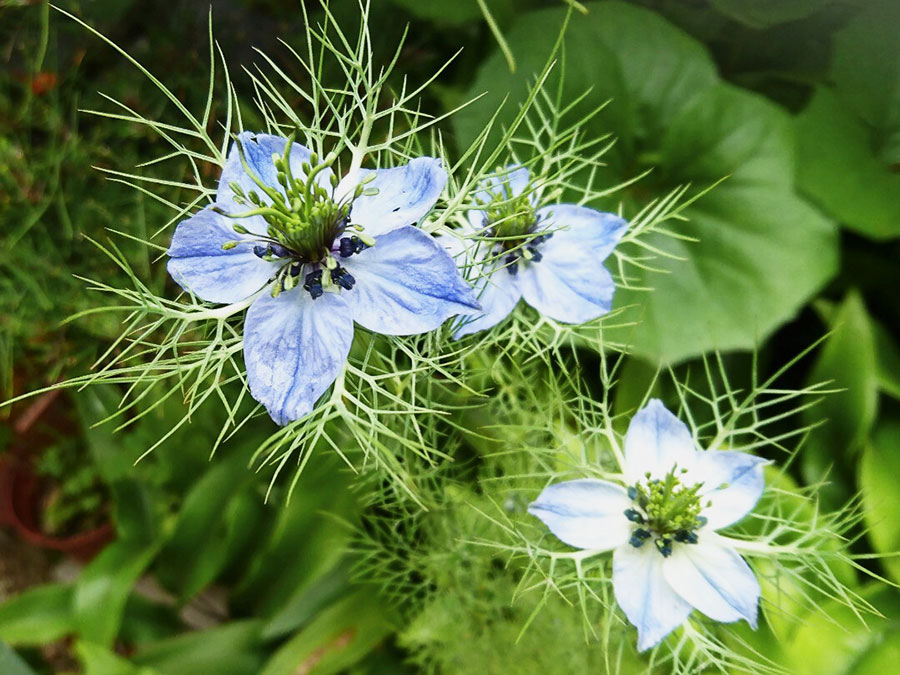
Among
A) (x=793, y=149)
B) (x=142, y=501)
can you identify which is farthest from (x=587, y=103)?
(x=142, y=501)

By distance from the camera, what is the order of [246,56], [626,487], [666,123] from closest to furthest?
[626,487]
[666,123]
[246,56]

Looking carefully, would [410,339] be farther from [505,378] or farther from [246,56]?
[246,56]

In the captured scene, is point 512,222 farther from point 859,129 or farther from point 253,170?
point 859,129

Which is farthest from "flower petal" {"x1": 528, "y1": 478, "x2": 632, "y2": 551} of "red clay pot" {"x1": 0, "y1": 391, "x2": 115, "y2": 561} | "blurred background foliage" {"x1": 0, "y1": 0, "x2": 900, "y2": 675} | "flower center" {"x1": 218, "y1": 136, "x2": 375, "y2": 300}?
"red clay pot" {"x1": 0, "y1": 391, "x2": 115, "y2": 561}

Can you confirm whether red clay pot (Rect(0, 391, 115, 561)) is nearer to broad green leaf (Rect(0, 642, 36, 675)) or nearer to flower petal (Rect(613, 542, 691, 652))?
broad green leaf (Rect(0, 642, 36, 675))

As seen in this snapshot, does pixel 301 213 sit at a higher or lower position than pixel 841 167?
higher

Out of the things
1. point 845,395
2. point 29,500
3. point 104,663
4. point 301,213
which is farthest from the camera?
point 29,500

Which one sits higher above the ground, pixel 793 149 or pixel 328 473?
pixel 793 149

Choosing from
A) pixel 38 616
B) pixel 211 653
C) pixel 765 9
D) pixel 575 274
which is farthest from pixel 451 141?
pixel 38 616
